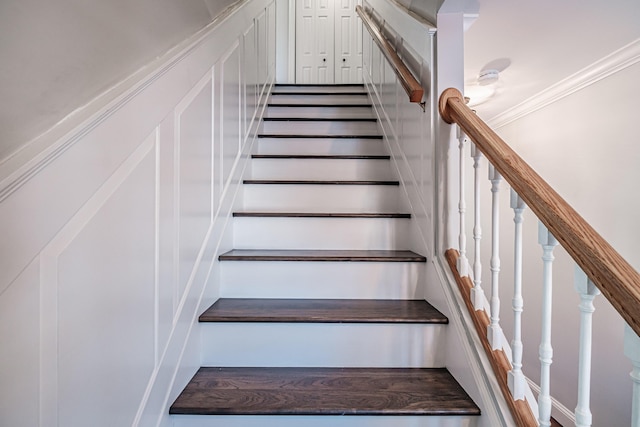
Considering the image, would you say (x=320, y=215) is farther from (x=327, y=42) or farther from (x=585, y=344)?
(x=327, y=42)

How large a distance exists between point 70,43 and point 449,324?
127 centimetres

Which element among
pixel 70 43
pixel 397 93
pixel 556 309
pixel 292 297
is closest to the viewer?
pixel 70 43

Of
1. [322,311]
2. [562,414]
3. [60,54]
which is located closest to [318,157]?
[322,311]

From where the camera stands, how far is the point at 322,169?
2039mm

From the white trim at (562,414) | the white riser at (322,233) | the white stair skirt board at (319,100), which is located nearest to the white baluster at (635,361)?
the white riser at (322,233)

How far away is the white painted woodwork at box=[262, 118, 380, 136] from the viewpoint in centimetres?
245

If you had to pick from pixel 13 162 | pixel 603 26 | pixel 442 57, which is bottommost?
pixel 13 162

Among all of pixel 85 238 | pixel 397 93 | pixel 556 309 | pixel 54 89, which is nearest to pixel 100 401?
pixel 85 238

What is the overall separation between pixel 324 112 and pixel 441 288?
1866 mm

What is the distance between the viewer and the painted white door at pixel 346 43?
4.33 m

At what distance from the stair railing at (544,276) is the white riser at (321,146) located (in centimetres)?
102

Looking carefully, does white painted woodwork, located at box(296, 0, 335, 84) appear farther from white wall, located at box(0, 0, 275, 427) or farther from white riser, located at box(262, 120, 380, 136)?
white wall, located at box(0, 0, 275, 427)

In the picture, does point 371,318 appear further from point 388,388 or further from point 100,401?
point 100,401

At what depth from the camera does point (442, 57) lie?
4.15ft
